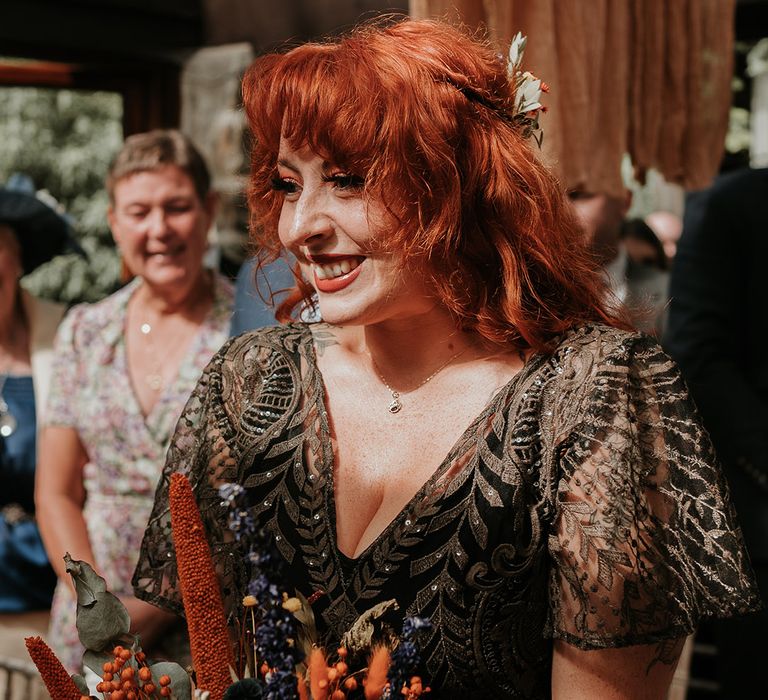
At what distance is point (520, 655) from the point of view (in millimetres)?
1349

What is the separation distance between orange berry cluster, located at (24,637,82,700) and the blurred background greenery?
11.5 ft

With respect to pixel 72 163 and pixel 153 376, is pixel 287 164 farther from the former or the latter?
pixel 72 163

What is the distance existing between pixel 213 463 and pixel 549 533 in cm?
51

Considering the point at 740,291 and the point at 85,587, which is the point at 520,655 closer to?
the point at 85,587

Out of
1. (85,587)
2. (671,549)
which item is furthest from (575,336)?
(85,587)

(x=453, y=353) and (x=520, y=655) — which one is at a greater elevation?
(x=453, y=353)

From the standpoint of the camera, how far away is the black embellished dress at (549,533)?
1280 millimetres

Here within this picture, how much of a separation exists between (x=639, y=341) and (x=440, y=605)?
16.4 inches

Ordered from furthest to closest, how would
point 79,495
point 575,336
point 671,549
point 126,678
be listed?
point 79,495 < point 575,336 < point 671,549 < point 126,678

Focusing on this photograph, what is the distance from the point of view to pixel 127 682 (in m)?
1.11

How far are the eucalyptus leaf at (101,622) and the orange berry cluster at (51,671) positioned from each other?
0.20 ft

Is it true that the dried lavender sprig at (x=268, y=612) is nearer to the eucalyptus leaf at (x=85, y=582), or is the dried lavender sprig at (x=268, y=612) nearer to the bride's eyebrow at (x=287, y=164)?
the eucalyptus leaf at (x=85, y=582)

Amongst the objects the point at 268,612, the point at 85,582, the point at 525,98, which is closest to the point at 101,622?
the point at 85,582

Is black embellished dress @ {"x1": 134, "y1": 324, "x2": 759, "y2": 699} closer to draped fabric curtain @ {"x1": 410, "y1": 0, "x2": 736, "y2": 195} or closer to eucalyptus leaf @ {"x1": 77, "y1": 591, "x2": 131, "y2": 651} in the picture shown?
eucalyptus leaf @ {"x1": 77, "y1": 591, "x2": 131, "y2": 651}
